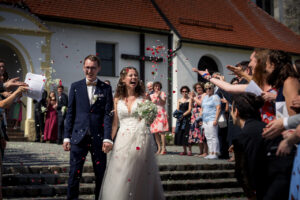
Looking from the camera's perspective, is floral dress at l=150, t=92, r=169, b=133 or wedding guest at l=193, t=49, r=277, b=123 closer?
wedding guest at l=193, t=49, r=277, b=123

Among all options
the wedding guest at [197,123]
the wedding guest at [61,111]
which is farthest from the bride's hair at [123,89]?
the wedding guest at [61,111]

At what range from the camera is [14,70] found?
60.2 feet

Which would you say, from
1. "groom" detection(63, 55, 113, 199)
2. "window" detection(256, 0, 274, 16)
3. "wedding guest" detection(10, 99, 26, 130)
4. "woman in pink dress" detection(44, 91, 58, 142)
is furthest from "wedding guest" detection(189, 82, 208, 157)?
"window" detection(256, 0, 274, 16)

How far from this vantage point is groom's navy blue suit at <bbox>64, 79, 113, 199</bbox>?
17.7 feet

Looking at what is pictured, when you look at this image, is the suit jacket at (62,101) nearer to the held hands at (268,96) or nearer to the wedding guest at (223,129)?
the wedding guest at (223,129)

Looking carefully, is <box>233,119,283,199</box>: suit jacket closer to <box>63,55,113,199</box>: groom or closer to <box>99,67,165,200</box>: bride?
<box>99,67,165,200</box>: bride

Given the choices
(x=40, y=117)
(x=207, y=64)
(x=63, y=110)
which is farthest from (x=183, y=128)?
(x=207, y=64)

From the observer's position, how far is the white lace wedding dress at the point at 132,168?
5.39m

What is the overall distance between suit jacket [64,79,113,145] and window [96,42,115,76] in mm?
12423

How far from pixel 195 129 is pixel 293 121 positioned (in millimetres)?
8055

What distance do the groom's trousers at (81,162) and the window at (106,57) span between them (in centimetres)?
1264

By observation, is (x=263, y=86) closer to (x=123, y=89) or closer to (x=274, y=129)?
(x=274, y=129)

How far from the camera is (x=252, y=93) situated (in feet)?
12.6

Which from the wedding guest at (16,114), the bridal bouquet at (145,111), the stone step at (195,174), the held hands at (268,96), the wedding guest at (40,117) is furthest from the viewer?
the wedding guest at (16,114)
